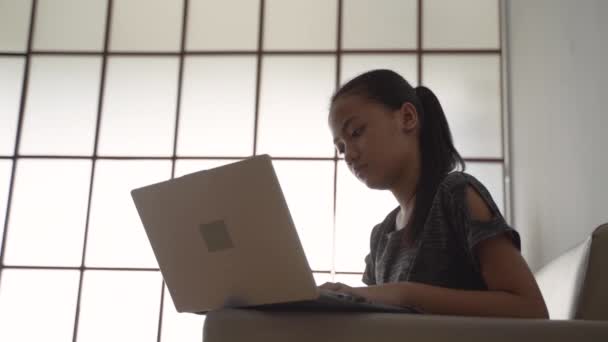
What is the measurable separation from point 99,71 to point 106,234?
0.70 metres

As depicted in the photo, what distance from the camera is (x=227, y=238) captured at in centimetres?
89

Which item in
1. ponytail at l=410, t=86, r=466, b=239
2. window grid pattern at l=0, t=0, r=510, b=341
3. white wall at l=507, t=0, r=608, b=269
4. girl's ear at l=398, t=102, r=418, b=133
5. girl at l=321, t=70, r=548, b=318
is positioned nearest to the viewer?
girl at l=321, t=70, r=548, b=318

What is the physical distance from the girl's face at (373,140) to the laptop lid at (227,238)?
401 millimetres

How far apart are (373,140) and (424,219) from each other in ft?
0.59

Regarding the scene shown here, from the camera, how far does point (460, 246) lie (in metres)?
1.07

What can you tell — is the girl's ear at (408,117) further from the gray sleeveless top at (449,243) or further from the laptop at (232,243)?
the laptop at (232,243)

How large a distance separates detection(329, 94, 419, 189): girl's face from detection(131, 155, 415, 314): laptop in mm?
392

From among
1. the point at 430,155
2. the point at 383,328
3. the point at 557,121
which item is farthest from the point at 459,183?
the point at 557,121

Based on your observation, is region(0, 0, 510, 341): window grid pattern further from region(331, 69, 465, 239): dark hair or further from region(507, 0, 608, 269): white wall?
region(331, 69, 465, 239): dark hair

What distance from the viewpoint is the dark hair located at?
1255 mm

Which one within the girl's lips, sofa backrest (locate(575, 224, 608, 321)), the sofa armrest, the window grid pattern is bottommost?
the sofa armrest

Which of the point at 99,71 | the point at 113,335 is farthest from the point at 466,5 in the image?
the point at 113,335

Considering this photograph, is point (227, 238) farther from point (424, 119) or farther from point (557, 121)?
point (557, 121)

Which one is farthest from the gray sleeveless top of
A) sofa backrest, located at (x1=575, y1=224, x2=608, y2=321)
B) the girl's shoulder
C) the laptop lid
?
the laptop lid
